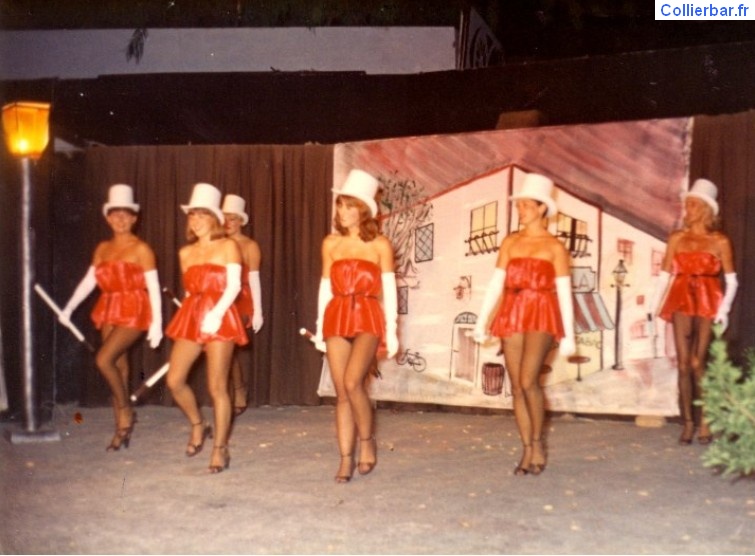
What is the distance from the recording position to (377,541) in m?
3.88

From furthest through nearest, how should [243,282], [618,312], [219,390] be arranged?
[243,282]
[618,312]
[219,390]

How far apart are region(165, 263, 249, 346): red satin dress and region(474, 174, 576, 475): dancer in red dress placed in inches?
56.3

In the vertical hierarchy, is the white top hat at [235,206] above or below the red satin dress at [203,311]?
above

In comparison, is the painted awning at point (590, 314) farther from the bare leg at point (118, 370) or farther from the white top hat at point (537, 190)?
the bare leg at point (118, 370)

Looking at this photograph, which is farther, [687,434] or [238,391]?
[238,391]

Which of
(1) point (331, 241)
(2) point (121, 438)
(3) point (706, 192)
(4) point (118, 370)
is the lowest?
(2) point (121, 438)

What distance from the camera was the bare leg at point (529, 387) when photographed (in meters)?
5.05

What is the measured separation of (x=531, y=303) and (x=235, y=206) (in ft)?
10.2

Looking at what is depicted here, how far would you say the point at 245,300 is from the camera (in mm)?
7121

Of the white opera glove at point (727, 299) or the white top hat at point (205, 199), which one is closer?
the white top hat at point (205, 199)

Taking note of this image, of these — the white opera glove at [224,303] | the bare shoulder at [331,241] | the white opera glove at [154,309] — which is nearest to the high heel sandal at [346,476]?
the white opera glove at [224,303]

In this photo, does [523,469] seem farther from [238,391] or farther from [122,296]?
[238,391]

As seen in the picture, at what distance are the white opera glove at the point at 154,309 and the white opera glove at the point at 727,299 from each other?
369 cm

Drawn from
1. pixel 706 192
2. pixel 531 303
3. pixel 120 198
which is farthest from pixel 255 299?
pixel 706 192
